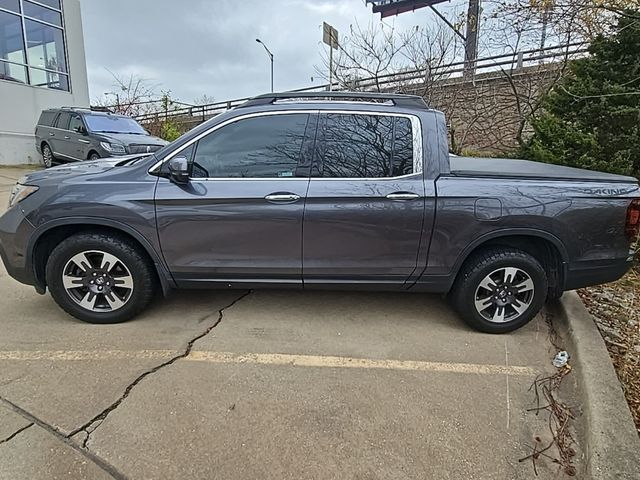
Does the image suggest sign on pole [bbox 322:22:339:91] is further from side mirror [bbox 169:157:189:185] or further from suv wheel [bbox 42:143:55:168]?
side mirror [bbox 169:157:189:185]

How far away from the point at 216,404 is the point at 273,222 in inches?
52.4

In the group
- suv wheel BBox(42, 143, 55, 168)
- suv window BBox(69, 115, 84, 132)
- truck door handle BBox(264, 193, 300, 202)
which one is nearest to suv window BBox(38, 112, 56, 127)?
suv wheel BBox(42, 143, 55, 168)

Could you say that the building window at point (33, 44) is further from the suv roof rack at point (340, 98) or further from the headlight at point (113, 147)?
the suv roof rack at point (340, 98)

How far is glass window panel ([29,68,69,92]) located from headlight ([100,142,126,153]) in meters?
6.46

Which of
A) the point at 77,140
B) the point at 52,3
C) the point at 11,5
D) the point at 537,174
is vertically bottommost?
the point at 537,174

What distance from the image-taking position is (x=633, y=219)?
3184 millimetres

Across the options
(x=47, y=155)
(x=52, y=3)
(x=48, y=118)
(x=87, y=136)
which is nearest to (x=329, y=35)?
(x=87, y=136)

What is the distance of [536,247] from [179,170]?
2843 mm

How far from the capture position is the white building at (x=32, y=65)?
527 inches

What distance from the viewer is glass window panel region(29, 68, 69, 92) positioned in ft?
46.4

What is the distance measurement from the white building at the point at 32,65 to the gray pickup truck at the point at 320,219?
13055mm

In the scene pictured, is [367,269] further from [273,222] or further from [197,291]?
[197,291]

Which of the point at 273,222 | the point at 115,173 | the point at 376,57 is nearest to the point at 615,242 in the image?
the point at 273,222

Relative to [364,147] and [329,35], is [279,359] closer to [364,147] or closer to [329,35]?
[364,147]
